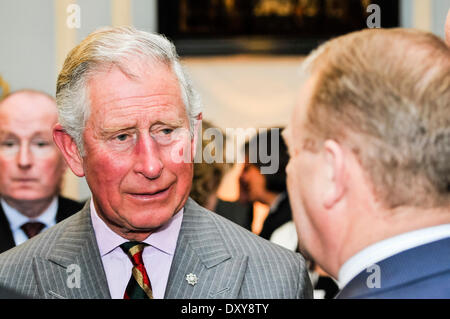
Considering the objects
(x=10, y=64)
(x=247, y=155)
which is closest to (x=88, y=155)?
(x=247, y=155)

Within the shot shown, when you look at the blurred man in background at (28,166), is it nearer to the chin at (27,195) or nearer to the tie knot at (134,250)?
the chin at (27,195)

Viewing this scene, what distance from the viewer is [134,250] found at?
1706 mm

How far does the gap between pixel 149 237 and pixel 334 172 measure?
0.67 metres

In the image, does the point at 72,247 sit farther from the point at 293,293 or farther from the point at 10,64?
the point at 10,64

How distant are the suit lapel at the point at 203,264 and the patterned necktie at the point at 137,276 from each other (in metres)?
0.05

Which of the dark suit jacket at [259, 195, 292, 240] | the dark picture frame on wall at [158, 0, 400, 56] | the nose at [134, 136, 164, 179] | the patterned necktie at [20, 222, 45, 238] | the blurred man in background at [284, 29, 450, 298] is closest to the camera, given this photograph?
the blurred man in background at [284, 29, 450, 298]

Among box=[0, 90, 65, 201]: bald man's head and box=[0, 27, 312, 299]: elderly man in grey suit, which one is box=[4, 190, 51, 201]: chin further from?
box=[0, 27, 312, 299]: elderly man in grey suit

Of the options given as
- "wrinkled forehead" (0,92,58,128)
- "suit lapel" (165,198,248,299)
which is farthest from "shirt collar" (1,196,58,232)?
"suit lapel" (165,198,248,299)

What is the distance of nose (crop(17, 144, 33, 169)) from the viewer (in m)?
2.72

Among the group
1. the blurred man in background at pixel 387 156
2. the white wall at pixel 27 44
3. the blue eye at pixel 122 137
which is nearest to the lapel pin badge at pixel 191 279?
the blue eye at pixel 122 137

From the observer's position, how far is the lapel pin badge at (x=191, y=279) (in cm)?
166

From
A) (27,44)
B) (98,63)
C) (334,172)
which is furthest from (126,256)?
(27,44)

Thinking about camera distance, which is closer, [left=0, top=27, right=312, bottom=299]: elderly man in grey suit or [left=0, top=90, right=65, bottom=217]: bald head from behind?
[left=0, top=27, right=312, bottom=299]: elderly man in grey suit

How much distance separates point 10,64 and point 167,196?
4.11 metres
